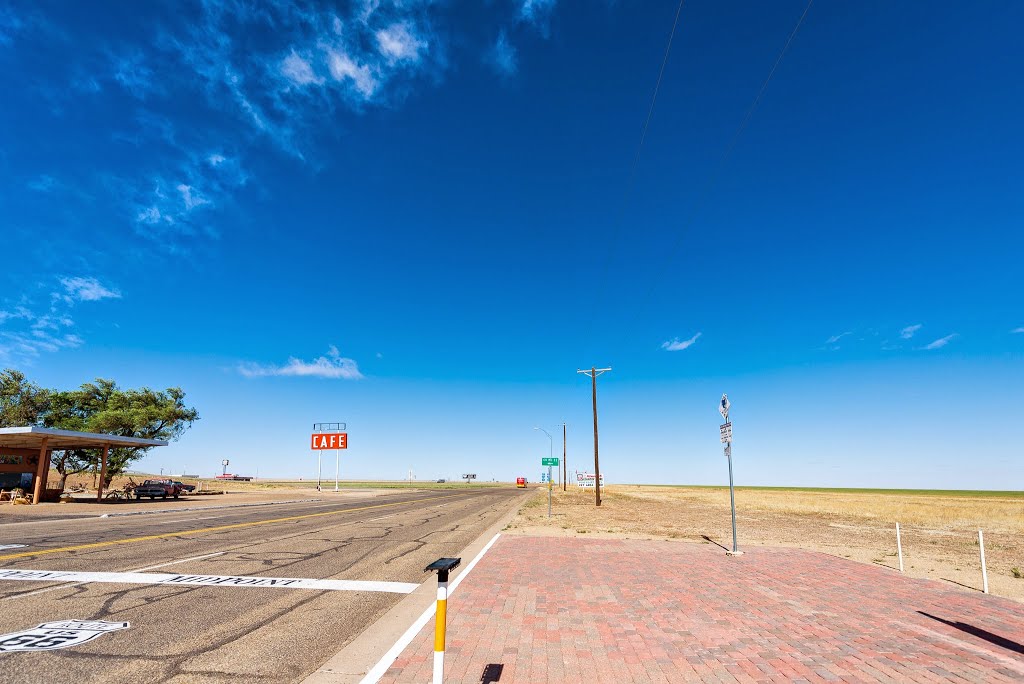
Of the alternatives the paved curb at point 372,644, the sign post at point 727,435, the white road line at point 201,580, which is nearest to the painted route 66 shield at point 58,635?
the white road line at point 201,580

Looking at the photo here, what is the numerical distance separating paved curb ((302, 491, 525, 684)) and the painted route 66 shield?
2.93 metres

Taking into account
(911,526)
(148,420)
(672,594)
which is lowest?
(911,526)

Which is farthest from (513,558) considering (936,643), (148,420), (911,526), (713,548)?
(148,420)

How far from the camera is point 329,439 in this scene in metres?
71.8

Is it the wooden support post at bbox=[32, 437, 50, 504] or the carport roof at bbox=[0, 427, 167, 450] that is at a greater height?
the carport roof at bbox=[0, 427, 167, 450]

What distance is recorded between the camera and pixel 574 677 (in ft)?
15.4

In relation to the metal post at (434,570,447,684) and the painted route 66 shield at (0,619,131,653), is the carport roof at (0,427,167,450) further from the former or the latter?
the metal post at (434,570,447,684)

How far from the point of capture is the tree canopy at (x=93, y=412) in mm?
41688

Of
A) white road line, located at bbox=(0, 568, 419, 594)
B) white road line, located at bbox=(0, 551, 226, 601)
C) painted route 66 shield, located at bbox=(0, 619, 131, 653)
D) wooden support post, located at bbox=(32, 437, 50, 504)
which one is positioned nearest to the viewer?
painted route 66 shield, located at bbox=(0, 619, 131, 653)

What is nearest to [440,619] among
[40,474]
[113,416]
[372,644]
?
[372,644]

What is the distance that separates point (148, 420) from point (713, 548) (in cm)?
5319

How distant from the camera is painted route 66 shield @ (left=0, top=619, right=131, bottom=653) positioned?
5.31 meters

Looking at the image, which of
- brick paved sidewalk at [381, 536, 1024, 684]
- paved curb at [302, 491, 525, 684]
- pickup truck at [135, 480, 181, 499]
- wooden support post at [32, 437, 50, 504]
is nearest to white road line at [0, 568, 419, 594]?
paved curb at [302, 491, 525, 684]

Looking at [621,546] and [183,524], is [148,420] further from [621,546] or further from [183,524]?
[621,546]
